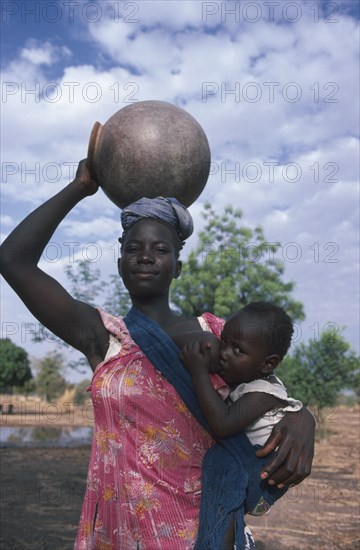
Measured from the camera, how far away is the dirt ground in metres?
6.67

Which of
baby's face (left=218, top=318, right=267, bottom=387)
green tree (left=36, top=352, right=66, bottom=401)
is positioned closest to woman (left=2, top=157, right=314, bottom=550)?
baby's face (left=218, top=318, right=267, bottom=387)

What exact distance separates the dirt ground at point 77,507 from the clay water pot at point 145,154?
5.06 metres

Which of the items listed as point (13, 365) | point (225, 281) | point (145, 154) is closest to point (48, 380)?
point (13, 365)

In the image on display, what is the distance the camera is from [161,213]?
7.33 ft

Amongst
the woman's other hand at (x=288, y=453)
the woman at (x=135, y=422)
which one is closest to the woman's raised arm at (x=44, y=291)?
the woman at (x=135, y=422)

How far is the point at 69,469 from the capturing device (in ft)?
38.4

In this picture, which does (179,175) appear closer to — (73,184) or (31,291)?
(73,184)

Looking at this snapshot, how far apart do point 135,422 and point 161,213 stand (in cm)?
75

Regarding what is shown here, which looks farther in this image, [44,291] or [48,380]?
[48,380]

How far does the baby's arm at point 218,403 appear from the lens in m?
1.94

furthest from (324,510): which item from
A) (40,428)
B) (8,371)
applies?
(8,371)

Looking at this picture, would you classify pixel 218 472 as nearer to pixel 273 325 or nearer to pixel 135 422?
pixel 135 422

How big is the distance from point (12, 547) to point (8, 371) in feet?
85.3

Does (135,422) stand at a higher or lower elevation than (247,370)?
lower
